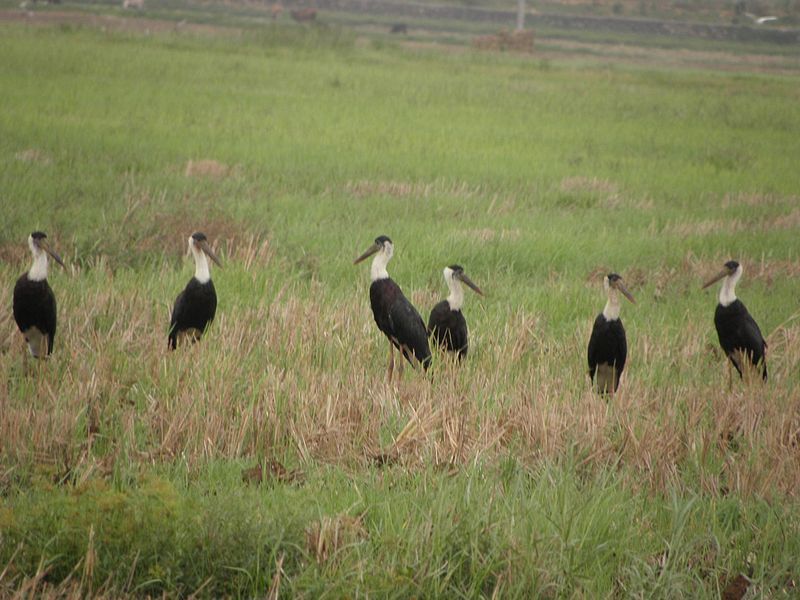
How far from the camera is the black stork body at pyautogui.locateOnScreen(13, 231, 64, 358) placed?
5.35 m

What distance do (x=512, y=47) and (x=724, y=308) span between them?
113 feet

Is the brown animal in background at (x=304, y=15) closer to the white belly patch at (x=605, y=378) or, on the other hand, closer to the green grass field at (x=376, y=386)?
the green grass field at (x=376, y=386)

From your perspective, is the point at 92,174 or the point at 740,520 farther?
the point at 92,174

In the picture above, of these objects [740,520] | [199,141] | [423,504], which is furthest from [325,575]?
[199,141]

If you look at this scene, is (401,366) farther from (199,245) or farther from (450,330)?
(199,245)

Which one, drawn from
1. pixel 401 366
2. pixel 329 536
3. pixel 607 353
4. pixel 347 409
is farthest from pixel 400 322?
pixel 329 536

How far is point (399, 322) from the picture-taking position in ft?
Result: 18.1

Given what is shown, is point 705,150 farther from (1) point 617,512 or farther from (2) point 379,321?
(1) point 617,512

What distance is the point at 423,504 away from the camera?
3805mm

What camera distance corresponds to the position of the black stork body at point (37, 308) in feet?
17.5

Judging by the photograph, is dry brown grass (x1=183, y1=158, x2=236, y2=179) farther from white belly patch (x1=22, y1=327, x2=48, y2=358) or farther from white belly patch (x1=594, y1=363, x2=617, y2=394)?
white belly patch (x1=594, y1=363, x2=617, y2=394)

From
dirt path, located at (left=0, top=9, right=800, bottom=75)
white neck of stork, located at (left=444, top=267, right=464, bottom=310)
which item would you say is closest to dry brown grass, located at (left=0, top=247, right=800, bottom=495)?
white neck of stork, located at (left=444, top=267, right=464, bottom=310)

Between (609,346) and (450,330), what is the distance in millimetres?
974

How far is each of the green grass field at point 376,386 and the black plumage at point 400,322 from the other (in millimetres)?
161
